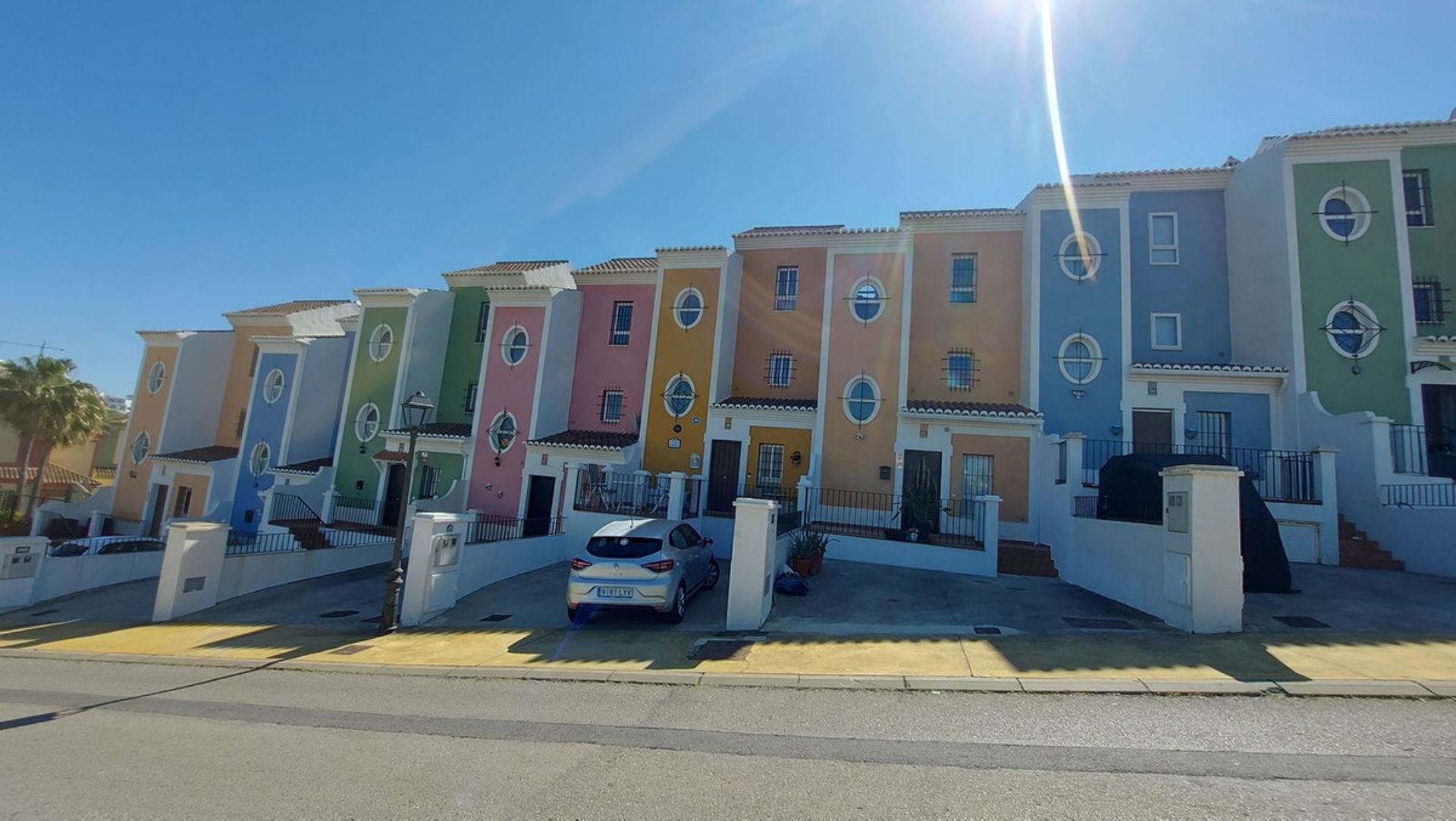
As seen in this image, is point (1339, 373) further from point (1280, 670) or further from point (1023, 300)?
point (1280, 670)

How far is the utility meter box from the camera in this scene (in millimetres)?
8219

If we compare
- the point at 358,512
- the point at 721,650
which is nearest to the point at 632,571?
the point at 721,650

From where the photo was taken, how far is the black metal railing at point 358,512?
22031mm

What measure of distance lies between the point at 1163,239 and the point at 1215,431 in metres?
6.69

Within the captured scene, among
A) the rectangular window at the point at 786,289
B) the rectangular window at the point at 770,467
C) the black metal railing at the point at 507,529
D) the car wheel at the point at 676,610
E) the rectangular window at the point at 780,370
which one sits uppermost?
the rectangular window at the point at 786,289

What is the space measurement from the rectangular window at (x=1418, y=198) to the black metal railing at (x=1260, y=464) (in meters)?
→ 8.39

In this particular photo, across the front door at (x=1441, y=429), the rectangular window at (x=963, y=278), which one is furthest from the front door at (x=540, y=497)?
the front door at (x=1441, y=429)

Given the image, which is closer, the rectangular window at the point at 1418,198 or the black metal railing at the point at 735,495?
the rectangular window at the point at 1418,198

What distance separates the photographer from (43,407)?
28.4 meters

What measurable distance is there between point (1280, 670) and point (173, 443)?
39944 mm

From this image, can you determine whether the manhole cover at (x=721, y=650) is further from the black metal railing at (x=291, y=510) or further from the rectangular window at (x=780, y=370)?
the black metal railing at (x=291, y=510)

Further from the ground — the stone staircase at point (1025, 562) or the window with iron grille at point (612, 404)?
the window with iron grille at point (612, 404)

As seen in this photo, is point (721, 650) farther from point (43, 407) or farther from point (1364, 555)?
point (43, 407)

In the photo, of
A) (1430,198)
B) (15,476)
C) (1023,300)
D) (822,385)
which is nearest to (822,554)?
(822,385)
